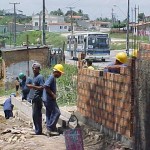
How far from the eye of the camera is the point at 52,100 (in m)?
10.5

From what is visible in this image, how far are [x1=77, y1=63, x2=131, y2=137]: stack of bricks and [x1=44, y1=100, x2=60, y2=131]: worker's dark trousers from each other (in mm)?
760

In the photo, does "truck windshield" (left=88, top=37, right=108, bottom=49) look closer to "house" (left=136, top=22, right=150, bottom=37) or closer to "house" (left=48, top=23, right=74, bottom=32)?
"house" (left=136, top=22, right=150, bottom=37)

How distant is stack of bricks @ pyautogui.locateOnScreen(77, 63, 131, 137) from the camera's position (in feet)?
28.8

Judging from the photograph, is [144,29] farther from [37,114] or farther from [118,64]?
[37,114]

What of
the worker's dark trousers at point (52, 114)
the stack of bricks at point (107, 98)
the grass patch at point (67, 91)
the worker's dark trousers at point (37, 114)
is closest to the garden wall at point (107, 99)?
the stack of bricks at point (107, 98)

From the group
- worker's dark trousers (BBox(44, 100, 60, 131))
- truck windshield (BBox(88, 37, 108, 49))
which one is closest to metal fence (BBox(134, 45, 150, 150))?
worker's dark trousers (BBox(44, 100, 60, 131))

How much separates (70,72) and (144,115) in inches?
517

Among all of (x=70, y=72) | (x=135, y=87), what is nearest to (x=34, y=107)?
(x=135, y=87)

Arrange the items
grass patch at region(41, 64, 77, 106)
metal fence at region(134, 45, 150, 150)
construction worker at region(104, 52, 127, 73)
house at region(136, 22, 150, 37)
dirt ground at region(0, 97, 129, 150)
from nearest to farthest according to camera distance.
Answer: metal fence at region(134, 45, 150, 150) < house at region(136, 22, 150, 37) < dirt ground at region(0, 97, 129, 150) < construction worker at region(104, 52, 127, 73) < grass patch at region(41, 64, 77, 106)

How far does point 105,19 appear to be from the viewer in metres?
197

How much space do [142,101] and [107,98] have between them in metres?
1.72

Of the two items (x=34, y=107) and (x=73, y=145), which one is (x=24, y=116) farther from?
(x=73, y=145)

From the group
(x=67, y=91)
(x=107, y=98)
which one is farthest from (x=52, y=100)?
(x=67, y=91)

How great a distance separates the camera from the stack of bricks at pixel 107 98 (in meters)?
8.79
